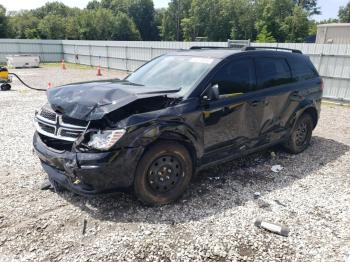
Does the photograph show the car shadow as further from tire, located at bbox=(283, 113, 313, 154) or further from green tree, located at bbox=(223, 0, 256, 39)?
green tree, located at bbox=(223, 0, 256, 39)

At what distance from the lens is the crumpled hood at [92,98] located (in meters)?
3.39

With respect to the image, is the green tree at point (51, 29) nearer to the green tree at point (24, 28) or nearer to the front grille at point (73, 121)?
the green tree at point (24, 28)

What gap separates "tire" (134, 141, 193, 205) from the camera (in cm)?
357

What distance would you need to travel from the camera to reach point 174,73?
4461 millimetres

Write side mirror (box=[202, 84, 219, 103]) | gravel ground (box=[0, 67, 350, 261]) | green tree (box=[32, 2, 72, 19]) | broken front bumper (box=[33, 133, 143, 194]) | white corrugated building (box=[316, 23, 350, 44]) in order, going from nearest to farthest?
gravel ground (box=[0, 67, 350, 261]), broken front bumper (box=[33, 133, 143, 194]), side mirror (box=[202, 84, 219, 103]), white corrugated building (box=[316, 23, 350, 44]), green tree (box=[32, 2, 72, 19])

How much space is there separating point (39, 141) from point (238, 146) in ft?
9.02

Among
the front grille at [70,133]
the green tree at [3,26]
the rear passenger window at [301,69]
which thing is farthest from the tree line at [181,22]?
the front grille at [70,133]

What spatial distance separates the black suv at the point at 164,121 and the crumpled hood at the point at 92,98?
0.01 m

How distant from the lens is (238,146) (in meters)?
4.61

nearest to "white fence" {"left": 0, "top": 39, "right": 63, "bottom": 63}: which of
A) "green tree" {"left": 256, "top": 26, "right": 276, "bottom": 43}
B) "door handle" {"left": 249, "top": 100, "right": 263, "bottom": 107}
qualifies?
"green tree" {"left": 256, "top": 26, "right": 276, "bottom": 43}

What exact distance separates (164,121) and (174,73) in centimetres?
112

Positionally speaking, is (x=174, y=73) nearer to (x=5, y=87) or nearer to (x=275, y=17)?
(x=5, y=87)

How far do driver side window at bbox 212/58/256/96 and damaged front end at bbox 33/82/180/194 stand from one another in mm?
915

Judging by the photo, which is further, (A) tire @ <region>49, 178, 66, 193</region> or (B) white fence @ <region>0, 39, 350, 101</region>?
(B) white fence @ <region>0, 39, 350, 101</region>
